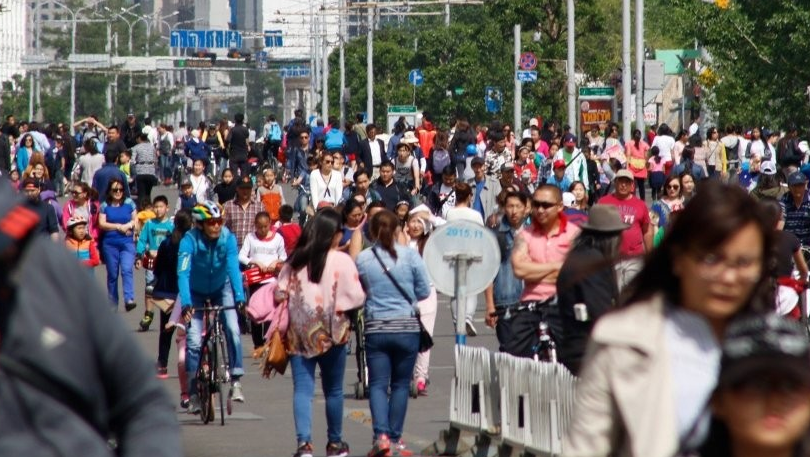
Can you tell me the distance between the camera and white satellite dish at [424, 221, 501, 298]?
41.7 feet

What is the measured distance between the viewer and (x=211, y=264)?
1465cm

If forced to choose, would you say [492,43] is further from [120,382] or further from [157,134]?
[120,382]

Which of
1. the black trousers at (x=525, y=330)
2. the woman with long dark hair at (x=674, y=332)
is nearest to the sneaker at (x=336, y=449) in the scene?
the black trousers at (x=525, y=330)

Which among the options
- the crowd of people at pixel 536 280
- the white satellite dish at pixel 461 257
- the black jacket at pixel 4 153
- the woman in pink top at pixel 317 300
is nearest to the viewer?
the crowd of people at pixel 536 280

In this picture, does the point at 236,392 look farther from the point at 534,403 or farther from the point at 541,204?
the point at 534,403

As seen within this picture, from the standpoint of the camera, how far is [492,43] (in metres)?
72.7

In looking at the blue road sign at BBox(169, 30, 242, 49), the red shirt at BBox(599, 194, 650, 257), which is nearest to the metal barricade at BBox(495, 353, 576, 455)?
the red shirt at BBox(599, 194, 650, 257)

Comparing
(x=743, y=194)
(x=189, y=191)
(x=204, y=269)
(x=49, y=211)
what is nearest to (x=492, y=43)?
(x=189, y=191)

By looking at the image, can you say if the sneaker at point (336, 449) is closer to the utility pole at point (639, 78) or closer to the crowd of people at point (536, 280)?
the crowd of people at point (536, 280)

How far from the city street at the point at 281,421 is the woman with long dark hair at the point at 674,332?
27.3ft

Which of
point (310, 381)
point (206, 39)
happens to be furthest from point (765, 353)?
point (206, 39)

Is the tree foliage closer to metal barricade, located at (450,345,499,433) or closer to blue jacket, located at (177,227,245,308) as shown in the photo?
blue jacket, located at (177,227,245,308)

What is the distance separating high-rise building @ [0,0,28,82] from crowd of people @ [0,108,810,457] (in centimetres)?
11654

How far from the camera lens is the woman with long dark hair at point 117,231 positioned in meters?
22.8
